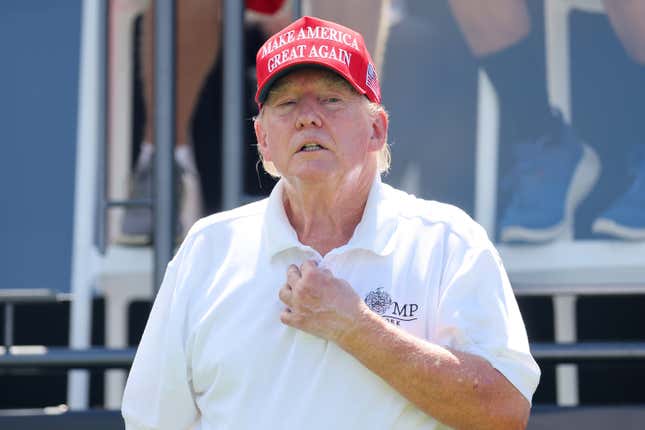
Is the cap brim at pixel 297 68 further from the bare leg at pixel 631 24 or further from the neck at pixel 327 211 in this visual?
the bare leg at pixel 631 24

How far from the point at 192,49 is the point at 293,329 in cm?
179

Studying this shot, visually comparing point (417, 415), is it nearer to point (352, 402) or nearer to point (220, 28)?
point (352, 402)

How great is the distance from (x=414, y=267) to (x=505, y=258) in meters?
1.49

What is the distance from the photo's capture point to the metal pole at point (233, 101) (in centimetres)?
337

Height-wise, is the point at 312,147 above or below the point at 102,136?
below

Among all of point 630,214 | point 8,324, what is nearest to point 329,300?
point 630,214

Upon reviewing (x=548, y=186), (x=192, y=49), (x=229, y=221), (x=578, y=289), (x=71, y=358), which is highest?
(x=192, y=49)

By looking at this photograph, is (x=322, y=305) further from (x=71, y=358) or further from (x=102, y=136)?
(x=102, y=136)

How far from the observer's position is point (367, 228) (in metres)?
1.99

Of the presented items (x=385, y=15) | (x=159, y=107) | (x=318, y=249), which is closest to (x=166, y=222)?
(x=159, y=107)

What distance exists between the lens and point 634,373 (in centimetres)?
345

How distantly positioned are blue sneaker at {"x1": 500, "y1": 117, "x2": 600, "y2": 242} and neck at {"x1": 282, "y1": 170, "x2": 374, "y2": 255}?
4.54 ft

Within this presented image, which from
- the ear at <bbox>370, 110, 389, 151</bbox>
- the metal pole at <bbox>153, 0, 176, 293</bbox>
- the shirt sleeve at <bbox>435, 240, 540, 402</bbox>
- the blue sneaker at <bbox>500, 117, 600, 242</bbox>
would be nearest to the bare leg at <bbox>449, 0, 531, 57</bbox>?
the blue sneaker at <bbox>500, 117, 600, 242</bbox>

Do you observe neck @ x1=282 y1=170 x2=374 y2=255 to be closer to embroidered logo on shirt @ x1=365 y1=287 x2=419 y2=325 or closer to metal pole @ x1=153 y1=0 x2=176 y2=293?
embroidered logo on shirt @ x1=365 y1=287 x2=419 y2=325
